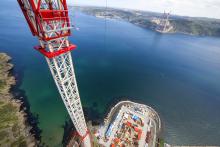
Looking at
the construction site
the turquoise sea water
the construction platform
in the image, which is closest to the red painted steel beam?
the construction site

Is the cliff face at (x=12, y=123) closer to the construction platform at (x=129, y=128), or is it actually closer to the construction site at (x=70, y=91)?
the construction site at (x=70, y=91)

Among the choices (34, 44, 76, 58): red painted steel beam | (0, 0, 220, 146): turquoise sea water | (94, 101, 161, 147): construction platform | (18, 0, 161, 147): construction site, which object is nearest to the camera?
(18, 0, 161, 147): construction site

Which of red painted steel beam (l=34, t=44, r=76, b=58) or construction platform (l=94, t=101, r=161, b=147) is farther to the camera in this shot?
construction platform (l=94, t=101, r=161, b=147)

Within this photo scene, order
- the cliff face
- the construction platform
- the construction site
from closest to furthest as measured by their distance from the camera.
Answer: the construction site
the cliff face
the construction platform

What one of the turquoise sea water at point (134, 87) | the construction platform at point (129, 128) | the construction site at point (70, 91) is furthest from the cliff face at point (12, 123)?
the construction platform at point (129, 128)

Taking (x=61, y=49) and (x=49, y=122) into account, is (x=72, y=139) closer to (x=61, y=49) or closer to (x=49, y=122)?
(x=49, y=122)

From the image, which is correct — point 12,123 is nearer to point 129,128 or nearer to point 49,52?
point 129,128

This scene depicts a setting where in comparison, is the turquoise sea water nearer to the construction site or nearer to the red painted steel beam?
the construction site

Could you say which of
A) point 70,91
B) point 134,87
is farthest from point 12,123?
point 134,87

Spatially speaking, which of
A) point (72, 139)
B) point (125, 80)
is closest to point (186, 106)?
point (125, 80)
